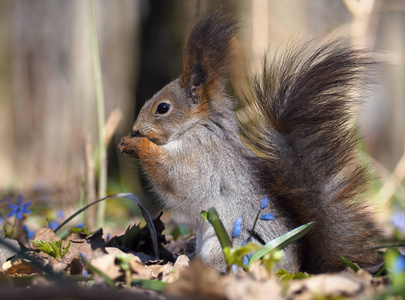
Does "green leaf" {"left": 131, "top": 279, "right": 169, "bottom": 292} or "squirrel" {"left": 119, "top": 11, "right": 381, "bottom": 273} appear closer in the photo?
"green leaf" {"left": 131, "top": 279, "right": 169, "bottom": 292}

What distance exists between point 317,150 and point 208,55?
662mm

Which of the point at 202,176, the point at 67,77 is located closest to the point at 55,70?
the point at 67,77

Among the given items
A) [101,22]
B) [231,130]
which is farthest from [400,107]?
[231,130]

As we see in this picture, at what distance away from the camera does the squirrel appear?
1.70 meters

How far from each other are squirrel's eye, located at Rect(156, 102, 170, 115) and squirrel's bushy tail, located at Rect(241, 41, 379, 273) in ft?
1.78

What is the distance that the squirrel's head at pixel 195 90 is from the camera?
2.02 m

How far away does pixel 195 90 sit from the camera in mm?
2232

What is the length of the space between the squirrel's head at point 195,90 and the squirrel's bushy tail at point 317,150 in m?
0.30

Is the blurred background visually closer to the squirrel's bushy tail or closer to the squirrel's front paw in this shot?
the squirrel's front paw

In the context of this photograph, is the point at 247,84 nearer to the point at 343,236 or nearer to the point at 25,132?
the point at 343,236

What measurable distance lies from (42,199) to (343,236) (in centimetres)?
226

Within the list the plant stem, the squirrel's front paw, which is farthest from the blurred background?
the squirrel's front paw

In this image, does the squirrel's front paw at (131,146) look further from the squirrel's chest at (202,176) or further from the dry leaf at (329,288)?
the dry leaf at (329,288)

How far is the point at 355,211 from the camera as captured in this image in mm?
1789
